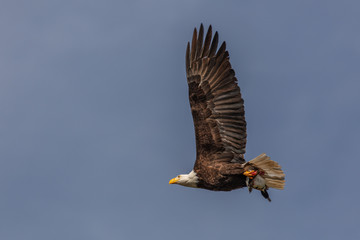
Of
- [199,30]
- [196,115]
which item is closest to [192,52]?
[199,30]

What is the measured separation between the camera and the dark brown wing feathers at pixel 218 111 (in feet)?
42.0

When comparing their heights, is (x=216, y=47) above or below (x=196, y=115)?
above

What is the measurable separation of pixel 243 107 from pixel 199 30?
2.04 meters

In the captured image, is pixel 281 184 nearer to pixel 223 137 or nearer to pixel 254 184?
pixel 254 184

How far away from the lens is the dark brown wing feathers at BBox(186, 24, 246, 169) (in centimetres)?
1279

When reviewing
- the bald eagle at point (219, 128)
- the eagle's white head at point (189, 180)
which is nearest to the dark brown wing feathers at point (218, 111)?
the bald eagle at point (219, 128)

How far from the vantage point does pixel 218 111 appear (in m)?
12.8

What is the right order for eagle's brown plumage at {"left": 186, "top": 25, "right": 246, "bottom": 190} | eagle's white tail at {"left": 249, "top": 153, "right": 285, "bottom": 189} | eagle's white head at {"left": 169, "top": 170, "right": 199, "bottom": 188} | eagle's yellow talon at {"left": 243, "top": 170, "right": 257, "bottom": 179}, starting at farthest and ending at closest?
eagle's white head at {"left": 169, "top": 170, "right": 199, "bottom": 188}, eagle's brown plumage at {"left": 186, "top": 25, "right": 246, "bottom": 190}, eagle's white tail at {"left": 249, "top": 153, "right": 285, "bottom": 189}, eagle's yellow talon at {"left": 243, "top": 170, "right": 257, "bottom": 179}

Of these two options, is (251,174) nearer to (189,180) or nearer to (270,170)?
(270,170)

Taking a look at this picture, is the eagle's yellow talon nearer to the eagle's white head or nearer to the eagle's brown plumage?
the eagle's brown plumage

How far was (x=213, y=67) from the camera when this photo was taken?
1298 cm

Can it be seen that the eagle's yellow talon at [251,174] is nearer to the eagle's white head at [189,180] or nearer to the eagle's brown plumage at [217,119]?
the eagle's brown plumage at [217,119]

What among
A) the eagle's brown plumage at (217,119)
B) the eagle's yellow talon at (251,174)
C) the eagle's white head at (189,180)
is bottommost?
the eagle's white head at (189,180)

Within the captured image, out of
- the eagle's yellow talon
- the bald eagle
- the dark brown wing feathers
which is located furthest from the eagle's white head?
the eagle's yellow talon
